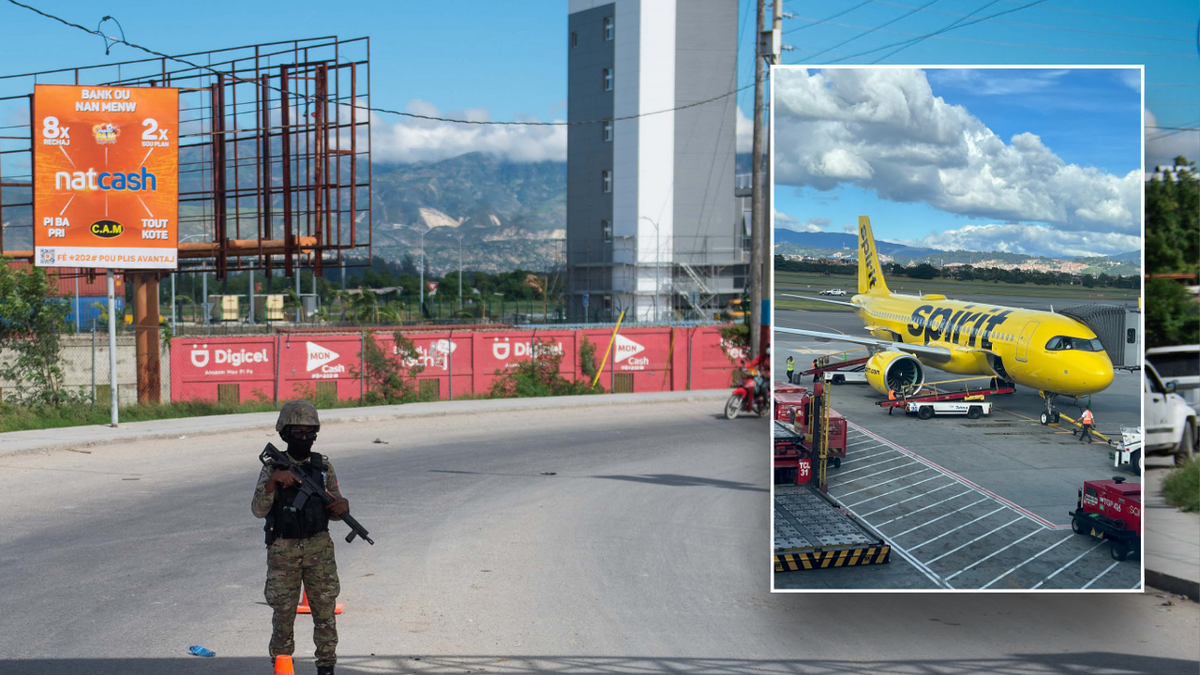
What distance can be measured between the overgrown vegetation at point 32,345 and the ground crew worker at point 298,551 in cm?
1791

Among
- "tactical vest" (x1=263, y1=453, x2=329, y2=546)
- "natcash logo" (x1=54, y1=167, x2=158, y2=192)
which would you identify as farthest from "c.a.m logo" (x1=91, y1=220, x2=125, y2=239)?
"tactical vest" (x1=263, y1=453, x2=329, y2=546)

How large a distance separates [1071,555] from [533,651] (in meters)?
3.57

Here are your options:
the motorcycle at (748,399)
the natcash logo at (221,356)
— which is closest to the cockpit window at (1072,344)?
the motorcycle at (748,399)

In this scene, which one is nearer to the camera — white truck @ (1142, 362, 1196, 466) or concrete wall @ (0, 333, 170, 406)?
white truck @ (1142, 362, 1196, 466)

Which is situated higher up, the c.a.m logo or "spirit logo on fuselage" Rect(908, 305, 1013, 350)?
the c.a.m logo

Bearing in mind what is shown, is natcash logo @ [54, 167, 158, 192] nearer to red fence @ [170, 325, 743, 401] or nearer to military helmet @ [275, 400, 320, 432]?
red fence @ [170, 325, 743, 401]

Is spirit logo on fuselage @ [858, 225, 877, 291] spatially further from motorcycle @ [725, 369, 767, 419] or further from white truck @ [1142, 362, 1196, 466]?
motorcycle @ [725, 369, 767, 419]

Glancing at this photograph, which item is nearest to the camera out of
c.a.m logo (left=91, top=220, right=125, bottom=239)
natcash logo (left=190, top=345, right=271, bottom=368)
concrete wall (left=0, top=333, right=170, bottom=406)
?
c.a.m logo (left=91, top=220, right=125, bottom=239)

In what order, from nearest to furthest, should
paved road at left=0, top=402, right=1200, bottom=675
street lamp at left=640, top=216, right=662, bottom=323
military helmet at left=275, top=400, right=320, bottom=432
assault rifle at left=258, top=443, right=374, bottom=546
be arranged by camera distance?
assault rifle at left=258, top=443, right=374, bottom=546 → military helmet at left=275, top=400, right=320, bottom=432 → paved road at left=0, top=402, right=1200, bottom=675 → street lamp at left=640, top=216, right=662, bottom=323

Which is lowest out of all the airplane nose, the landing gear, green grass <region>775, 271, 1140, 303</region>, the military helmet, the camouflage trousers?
the camouflage trousers

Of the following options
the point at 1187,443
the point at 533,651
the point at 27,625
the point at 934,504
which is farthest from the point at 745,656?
the point at 1187,443

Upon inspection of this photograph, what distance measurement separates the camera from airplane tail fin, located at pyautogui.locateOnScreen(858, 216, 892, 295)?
562 cm

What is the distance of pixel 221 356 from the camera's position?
24.1 m

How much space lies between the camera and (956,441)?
5.38 meters
